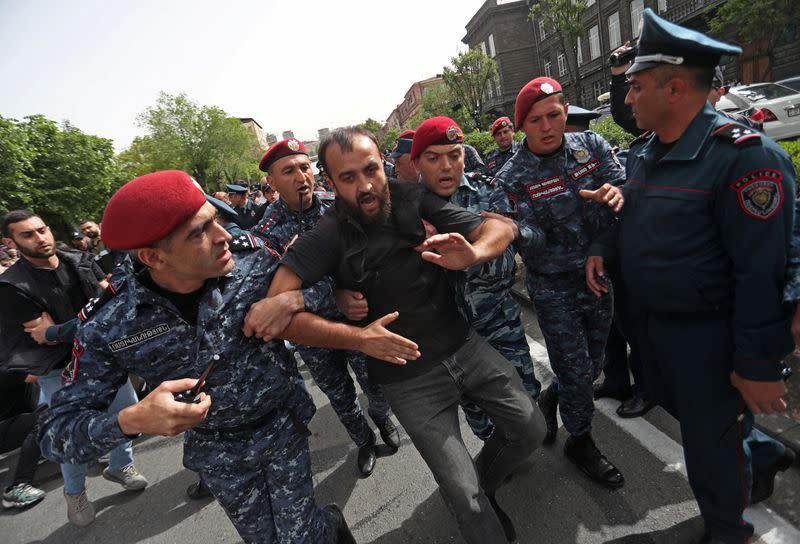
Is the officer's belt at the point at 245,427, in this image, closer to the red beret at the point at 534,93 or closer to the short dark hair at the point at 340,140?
the short dark hair at the point at 340,140

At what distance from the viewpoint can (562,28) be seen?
936 inches

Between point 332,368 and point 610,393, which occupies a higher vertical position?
point 332,368

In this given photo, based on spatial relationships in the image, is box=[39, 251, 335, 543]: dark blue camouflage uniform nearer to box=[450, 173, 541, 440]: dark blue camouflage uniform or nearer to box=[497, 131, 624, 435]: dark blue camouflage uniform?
box=[450, 173, 541, 440]: dark blue camouflage uniform

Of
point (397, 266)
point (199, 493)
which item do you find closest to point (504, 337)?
point (397, 266)

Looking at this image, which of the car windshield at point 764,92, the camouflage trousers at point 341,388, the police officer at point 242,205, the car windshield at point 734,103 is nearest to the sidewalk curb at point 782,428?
the camouflage trousers at point 341,388

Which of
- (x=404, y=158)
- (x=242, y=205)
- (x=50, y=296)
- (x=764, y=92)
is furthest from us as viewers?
(x=764, y=92)

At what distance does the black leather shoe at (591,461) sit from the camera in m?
2.40

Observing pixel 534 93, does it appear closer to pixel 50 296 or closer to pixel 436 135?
pixel 436 135

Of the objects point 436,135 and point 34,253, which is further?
point 34,253

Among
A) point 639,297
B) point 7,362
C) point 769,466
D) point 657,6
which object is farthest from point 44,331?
point 657,6

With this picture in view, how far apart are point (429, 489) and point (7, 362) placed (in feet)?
10.8

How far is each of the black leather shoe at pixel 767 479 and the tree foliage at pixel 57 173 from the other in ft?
60.4

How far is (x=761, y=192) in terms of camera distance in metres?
1.43

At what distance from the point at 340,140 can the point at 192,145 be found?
55.5 meters
